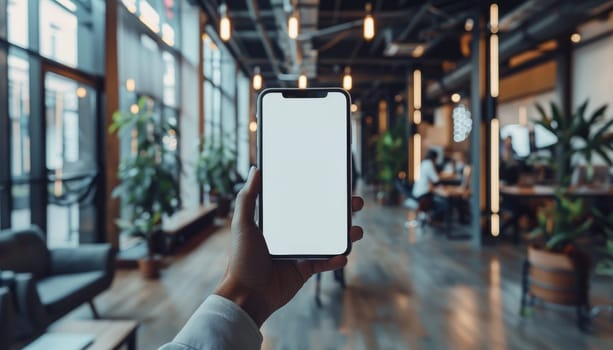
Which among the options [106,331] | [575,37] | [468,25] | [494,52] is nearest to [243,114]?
[468,25]

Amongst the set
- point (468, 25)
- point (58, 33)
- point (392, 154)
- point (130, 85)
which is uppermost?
point (468, 25)

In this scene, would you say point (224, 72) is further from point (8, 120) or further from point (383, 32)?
point (8, 120)

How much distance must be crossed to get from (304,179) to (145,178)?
4.58 meters

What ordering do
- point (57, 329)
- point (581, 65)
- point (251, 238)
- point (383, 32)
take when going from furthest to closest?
point (581, 65)
point (383, 32)
point (57, 329)
point (251, 238)

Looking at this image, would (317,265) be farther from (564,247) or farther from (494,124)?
(494,124)

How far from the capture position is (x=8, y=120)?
402cm

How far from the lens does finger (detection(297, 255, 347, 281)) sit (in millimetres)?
910

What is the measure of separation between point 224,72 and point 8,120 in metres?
9.78

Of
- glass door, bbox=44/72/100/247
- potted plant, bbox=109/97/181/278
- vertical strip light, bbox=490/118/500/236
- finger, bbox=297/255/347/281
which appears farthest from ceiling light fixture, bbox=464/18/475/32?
finger, bbox=297/255/347/281

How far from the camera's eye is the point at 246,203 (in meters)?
0.82

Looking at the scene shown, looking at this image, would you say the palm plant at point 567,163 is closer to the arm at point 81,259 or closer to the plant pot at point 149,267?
the arm at point 81,259

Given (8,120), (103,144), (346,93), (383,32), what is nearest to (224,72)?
(383,32)

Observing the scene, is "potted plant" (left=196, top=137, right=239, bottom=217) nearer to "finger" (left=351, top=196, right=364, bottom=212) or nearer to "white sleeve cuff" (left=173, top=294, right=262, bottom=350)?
"finger" (left=351, top=196, right=364, bottom=212)

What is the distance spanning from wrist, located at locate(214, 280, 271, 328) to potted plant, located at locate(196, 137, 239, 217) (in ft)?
29.1
